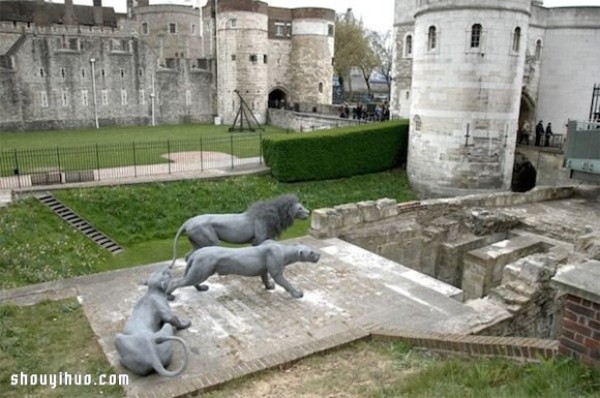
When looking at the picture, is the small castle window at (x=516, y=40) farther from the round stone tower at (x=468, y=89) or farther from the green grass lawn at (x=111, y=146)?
the green grass lawn at (x=111, y=146)

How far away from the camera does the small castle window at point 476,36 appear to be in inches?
754

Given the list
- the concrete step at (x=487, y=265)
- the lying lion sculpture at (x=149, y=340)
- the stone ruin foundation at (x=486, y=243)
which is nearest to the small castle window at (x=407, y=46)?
the stone ruin foundation at (x=486, y=243)

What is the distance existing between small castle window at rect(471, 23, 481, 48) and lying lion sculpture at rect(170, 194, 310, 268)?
13.9 m

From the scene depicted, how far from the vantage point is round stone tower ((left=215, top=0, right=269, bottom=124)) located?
125ft

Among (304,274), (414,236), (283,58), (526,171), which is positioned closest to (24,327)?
(304,274)

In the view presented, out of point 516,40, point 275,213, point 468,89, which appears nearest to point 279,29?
point 516,40

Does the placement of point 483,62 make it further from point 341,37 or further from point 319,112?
point 341,37

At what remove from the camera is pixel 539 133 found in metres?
26.2

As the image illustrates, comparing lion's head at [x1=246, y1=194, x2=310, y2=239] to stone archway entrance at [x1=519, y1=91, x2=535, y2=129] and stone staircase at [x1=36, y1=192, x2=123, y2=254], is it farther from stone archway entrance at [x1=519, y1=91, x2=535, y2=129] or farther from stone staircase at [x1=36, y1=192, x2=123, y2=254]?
stone archway entrance at [x1=519, y1=91, x2=535, y2=129]

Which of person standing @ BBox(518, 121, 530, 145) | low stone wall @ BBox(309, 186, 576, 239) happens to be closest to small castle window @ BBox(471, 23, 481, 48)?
low stone wall @ BBox(309, 186, 576, 239)

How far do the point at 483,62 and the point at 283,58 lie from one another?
26985 millimetres

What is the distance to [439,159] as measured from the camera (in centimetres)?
2067

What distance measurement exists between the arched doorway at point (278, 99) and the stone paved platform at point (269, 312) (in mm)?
35966

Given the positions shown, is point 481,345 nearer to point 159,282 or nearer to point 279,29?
point 159,282
